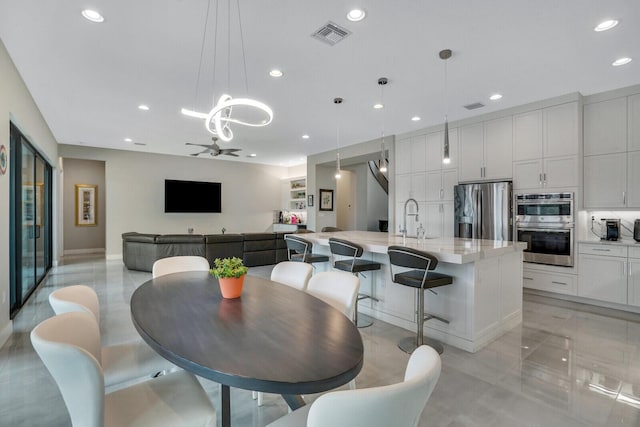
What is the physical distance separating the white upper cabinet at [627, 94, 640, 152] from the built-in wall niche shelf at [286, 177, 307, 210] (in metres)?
7.67

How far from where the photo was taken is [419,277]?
9.24 feet

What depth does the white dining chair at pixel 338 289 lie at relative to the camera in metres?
1.93

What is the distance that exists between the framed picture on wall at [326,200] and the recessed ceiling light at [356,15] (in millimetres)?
6034

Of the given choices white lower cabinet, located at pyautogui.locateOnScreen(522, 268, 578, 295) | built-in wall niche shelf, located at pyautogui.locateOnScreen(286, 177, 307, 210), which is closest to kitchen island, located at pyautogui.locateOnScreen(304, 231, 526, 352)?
white lower cabinet, located at pyautogui.locateOnScreen(522, 268, 578, 295)

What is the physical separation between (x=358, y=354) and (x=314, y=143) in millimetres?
6427

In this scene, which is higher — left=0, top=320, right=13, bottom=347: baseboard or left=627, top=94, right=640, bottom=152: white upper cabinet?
left=627, top=94, right=640, bottom=152: white upper cabinet

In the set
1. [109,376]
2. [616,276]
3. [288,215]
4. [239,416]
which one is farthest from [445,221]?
[288,215]

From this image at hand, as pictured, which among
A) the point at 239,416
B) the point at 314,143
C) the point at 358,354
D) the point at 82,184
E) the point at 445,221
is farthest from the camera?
the point at 82,184

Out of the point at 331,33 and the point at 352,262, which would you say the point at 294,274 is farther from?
the point at 331,33

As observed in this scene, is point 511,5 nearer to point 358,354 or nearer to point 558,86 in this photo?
point 558,86

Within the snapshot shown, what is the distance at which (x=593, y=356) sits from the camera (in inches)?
107

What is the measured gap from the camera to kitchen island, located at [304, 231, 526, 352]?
2.81 metres

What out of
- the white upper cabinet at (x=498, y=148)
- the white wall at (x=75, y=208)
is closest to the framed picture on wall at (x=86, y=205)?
the white wall at (x=75, y=208)

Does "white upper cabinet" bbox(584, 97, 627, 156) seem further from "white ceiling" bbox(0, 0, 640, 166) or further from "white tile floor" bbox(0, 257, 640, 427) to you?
"white tile floor" bbox(0, 257, 640, 427)
